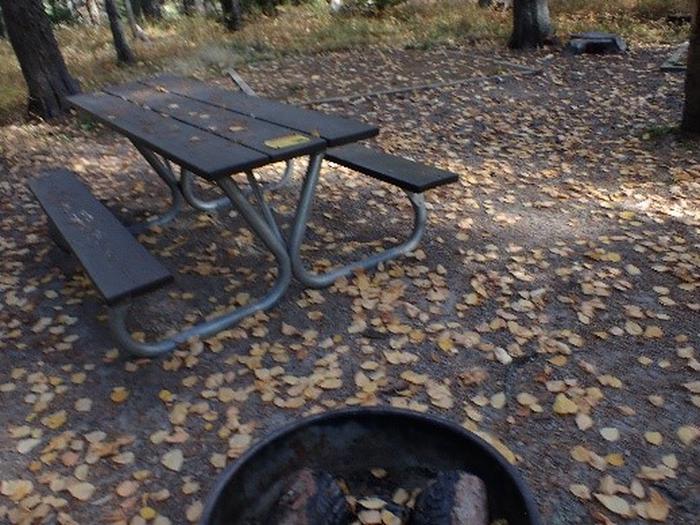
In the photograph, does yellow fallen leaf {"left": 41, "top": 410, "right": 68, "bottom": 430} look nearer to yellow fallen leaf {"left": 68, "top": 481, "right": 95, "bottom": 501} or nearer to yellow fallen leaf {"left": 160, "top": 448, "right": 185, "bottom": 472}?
yellow fallen leaf {"left": 68, "top": 481, "right": 95, "bottom": 501}

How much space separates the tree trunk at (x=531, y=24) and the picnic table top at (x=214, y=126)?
21.9 ft

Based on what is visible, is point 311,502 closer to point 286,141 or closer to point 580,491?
point 580,491

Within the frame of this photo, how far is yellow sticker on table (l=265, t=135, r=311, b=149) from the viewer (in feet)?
9.63

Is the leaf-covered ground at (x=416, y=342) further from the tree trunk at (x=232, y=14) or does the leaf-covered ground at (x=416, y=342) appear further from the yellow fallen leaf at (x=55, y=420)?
the tree trunk at (x=232, y=14)

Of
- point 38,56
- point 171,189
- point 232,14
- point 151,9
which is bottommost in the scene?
point 171,189

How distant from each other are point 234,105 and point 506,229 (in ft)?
6.25

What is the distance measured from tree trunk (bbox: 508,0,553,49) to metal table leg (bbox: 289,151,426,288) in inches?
268

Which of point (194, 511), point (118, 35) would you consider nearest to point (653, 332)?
point (194, 511)

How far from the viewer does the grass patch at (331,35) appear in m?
9.79

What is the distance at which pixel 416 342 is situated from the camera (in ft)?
9.97

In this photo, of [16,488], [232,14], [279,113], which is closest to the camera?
[16,488]

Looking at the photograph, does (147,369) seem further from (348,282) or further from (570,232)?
(570,232)

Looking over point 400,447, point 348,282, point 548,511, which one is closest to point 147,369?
point 348,282

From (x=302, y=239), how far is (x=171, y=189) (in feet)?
4.48
